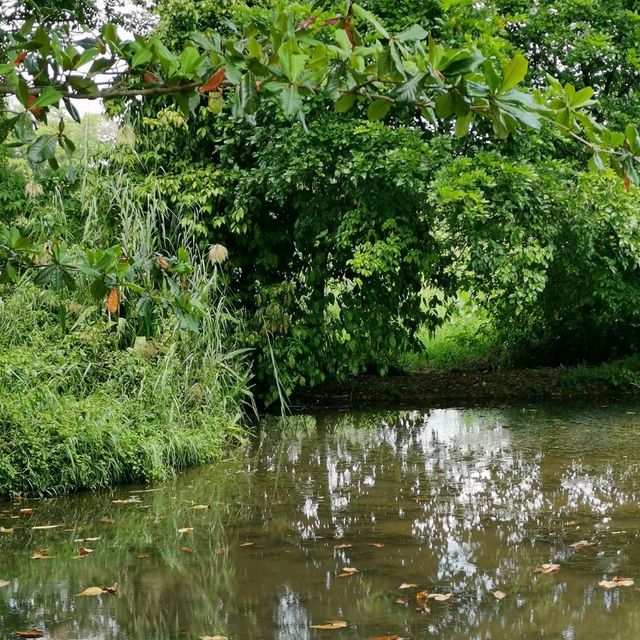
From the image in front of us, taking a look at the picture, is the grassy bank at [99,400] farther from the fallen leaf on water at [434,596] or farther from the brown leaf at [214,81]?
the brown leaf at [214,81]

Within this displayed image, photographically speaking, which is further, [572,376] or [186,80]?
[572,376]

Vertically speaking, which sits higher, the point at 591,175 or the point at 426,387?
the point at 591,175

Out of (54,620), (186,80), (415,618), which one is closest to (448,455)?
(415,618)

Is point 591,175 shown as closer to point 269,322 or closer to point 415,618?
point 269,322

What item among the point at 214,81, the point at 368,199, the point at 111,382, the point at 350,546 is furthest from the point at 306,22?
the point at 368,199

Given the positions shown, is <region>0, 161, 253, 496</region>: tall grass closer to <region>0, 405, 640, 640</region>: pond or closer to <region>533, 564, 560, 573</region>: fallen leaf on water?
<region>0, 405, 640, 640</region>: pond

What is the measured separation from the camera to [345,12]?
2406 mm

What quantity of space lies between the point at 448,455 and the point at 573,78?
4.82 metres

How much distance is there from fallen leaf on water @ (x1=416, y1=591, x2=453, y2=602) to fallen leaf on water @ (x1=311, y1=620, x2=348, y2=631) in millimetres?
425

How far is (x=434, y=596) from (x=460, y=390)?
7.55m

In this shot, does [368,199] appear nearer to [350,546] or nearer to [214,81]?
[350,546]

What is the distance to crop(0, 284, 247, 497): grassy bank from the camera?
628 cm

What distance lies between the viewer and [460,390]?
11.4 metres

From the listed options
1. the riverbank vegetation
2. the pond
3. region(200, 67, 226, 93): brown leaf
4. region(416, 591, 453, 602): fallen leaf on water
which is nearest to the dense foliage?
the riverbank vegetation
